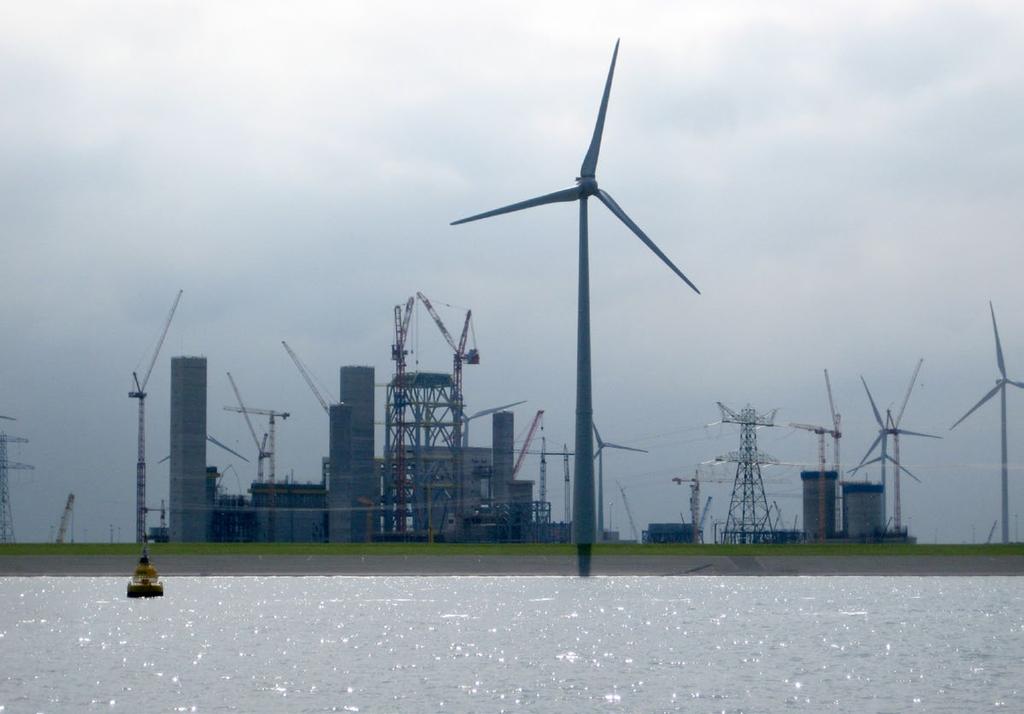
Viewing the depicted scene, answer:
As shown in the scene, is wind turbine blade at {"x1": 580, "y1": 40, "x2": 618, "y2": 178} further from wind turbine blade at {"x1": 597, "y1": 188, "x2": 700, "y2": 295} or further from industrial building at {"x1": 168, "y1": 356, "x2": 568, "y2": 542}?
industrial building at {"x1": 168, "y1": 356, "x2": 568, "y2": 542}

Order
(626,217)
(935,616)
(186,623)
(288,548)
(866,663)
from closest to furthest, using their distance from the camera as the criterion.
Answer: (866,663), (186,623), (935,616), (626,217), (288,548)

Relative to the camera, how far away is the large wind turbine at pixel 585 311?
107438 millimetres

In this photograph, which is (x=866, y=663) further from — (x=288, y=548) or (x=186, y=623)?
(x=288, y=548)

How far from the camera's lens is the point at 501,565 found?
11775 centimetres

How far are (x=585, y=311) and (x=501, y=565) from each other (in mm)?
21367

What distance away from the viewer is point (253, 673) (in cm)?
4750

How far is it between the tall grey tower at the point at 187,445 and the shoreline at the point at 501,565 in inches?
2130

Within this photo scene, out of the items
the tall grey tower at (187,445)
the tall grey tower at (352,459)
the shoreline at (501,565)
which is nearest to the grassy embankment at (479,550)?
the shoreline at (501,565)

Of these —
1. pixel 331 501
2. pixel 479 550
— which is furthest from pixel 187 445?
pixel 479 550

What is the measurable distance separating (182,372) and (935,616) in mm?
114255

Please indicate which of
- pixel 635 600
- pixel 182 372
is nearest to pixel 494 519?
pixel 182 372

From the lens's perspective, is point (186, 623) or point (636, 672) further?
point (186, 623)

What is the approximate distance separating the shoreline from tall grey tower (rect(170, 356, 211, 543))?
177 feet

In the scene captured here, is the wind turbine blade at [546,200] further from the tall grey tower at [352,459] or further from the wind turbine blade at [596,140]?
the tall grey tower at [352,459]
